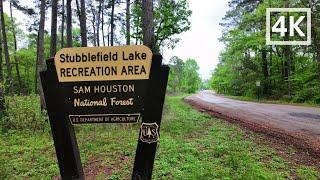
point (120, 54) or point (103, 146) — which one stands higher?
point (120, 54)

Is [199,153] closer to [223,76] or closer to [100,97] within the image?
[100,97]

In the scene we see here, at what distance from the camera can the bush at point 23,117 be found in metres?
11.6

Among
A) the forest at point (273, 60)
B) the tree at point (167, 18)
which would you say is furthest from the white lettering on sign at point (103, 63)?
the forest at point (273, 60)

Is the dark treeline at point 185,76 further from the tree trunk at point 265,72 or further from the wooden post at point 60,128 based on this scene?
the wooden post at point 60,128

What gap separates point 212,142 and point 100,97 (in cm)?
508

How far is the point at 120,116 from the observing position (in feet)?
15.9

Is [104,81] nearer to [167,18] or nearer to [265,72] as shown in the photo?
[167,18]

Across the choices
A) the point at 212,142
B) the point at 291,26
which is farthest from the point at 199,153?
the point at 291,26

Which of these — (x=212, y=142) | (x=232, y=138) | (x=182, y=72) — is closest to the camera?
(x=212, y=142)

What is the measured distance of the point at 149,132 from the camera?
483 cm

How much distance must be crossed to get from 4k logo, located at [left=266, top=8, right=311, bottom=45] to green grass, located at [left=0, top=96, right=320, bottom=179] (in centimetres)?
2163

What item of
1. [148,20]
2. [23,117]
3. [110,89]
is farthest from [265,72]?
[110,89]

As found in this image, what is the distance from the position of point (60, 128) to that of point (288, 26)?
30339mm

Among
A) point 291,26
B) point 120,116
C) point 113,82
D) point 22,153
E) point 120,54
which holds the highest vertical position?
point 291,26
